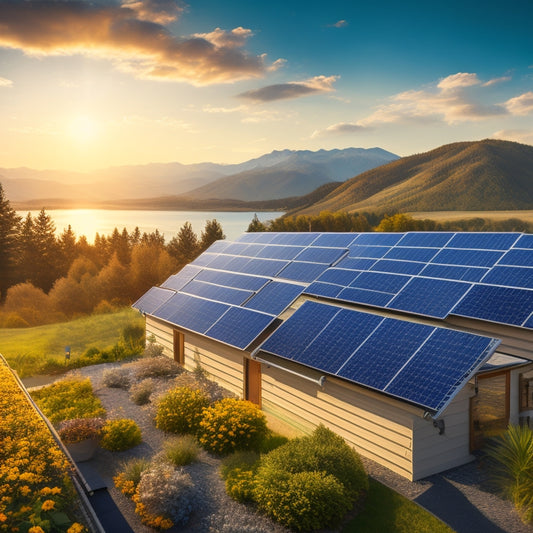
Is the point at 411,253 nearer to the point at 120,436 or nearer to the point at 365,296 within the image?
the point at 365,296

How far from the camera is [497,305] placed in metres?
13.7

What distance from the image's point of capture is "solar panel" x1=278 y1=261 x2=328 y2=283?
19094 mm

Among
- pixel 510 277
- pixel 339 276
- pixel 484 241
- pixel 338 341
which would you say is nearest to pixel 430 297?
pixel 510 277

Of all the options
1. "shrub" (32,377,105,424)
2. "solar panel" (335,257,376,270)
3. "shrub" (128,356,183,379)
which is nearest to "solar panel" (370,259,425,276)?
"solar panel" (335,257,376,270)

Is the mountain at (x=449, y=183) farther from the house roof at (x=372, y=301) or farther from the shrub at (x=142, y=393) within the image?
the shrub at (x=142, y=393)

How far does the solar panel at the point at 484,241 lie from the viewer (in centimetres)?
1662

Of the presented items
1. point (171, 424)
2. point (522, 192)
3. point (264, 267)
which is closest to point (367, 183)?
point (522, 192)

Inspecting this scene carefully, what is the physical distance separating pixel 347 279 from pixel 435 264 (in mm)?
3389

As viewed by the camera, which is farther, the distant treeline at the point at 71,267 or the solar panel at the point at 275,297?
the distant treeline at the point at 71,267

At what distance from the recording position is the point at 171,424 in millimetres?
13617

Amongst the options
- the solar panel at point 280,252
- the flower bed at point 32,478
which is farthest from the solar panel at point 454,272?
the flower bed at point 32,478

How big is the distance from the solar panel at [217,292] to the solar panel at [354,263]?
14.0 ft

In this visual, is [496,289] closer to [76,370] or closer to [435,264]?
[435,264]

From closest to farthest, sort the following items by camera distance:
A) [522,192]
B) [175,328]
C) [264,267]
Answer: [175,328] → [264,267] → [522,192]
